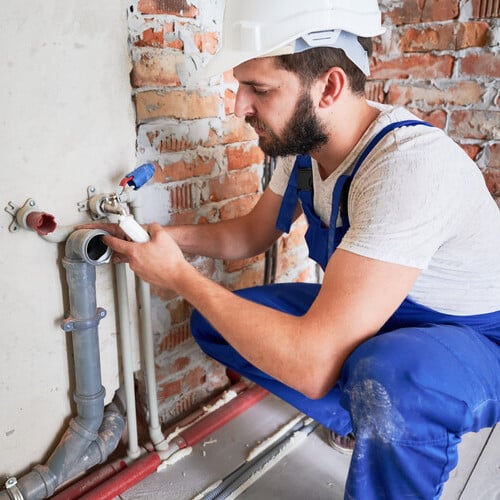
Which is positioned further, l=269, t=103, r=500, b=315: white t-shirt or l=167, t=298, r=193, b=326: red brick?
l=167, t=298, r=193, b=326: red brick

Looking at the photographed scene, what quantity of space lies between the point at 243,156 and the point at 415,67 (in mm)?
615

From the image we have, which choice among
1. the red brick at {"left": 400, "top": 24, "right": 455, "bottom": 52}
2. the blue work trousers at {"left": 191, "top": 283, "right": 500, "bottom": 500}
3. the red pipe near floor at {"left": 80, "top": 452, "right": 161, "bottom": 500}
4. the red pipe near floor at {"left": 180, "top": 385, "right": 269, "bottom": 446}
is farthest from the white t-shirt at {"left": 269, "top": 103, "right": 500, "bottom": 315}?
the red pipe near floor at {"left": 80, "top": 452, "right": 161, "bottom": 500}

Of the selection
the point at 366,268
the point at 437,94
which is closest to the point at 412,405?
the point at 366,268

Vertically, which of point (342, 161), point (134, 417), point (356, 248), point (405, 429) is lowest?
point (134, 417)

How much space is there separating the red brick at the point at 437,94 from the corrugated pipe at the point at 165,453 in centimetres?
99

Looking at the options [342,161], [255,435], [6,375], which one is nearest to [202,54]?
[342,161]

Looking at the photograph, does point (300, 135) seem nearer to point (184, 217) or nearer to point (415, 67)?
point (184, 217)

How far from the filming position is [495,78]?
4.48ft

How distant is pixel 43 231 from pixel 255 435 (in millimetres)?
760

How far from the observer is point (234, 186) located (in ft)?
4.40

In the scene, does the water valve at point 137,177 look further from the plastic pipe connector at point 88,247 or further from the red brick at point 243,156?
the red brick at point 243,156

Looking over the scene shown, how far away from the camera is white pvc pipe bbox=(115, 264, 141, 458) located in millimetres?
1079

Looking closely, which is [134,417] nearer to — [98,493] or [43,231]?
[98,493]

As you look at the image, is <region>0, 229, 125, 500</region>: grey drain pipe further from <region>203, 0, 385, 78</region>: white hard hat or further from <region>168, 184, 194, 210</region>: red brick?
<region>203, 0, 385, 78</region>: white hard hat
